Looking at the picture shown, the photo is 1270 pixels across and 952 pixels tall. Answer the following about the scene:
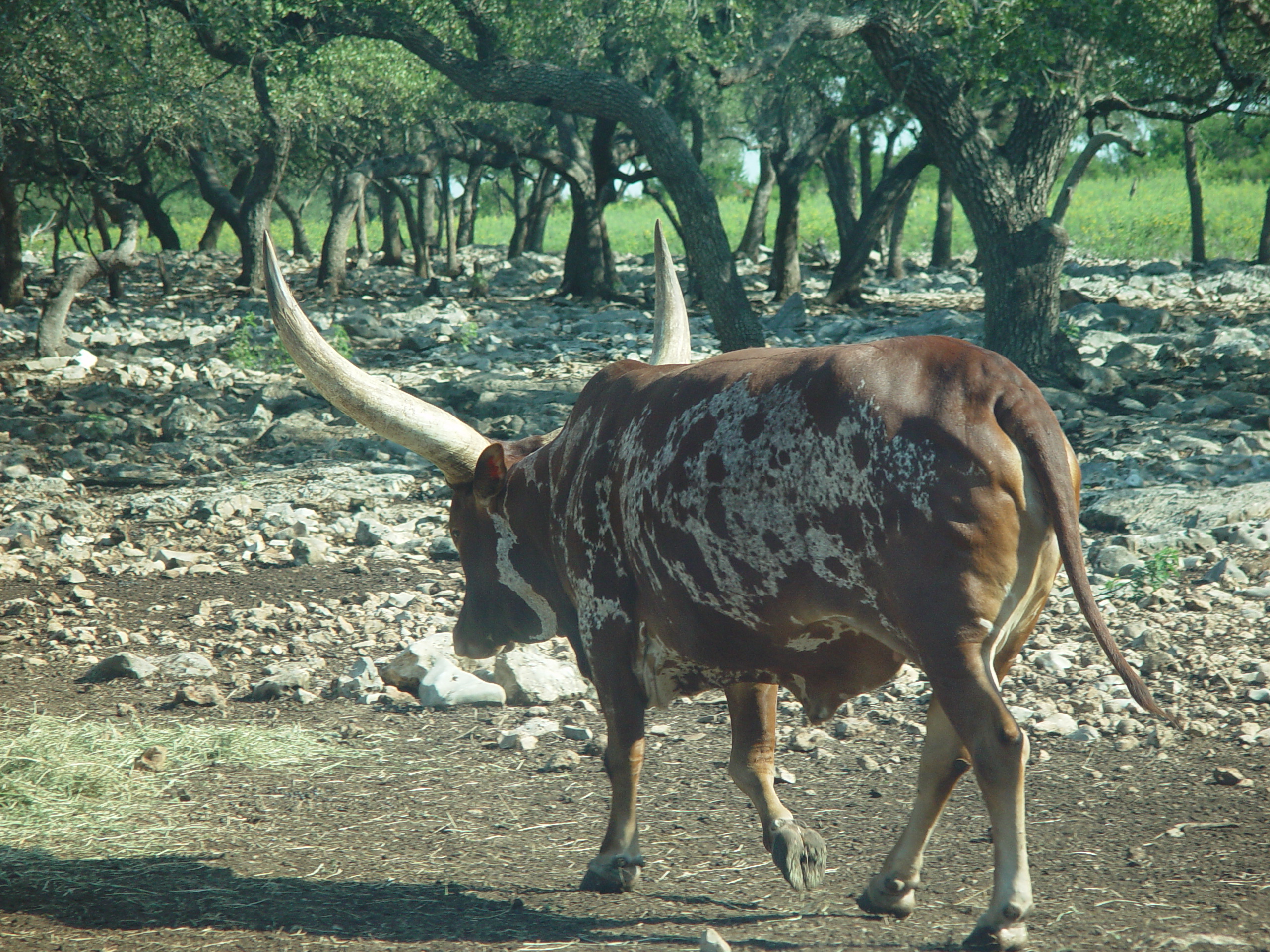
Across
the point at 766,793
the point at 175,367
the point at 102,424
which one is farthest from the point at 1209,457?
the point at 175,367

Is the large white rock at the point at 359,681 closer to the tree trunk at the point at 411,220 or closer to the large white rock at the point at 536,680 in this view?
the large white rock at the point at 536,680

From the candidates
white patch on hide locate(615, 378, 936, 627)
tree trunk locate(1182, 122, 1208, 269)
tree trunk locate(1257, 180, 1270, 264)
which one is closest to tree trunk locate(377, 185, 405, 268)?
tree trunk locate(1182, 122, 1208, 269)

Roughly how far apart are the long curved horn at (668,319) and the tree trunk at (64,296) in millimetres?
10125

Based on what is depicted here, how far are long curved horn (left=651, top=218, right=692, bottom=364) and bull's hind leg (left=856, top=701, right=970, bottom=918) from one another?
1792 millimetres

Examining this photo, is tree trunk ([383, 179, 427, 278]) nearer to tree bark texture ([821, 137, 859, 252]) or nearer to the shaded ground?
tree bark texture ([821, 137, 859, 252])

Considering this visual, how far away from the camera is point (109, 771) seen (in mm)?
4109

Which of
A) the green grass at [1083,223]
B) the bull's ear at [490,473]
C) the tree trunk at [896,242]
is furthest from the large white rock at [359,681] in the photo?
the green grass at [1083,223]

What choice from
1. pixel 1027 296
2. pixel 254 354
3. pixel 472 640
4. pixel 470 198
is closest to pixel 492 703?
pixel 472 640

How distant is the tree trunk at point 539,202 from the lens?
26.4 m

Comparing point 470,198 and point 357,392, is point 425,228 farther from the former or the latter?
point 357,392

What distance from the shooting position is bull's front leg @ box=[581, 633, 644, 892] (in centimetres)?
319

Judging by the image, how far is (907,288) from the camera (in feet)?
66.9

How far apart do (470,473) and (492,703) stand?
4.95 ft

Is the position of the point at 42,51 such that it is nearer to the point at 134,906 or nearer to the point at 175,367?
the point at 175,367
